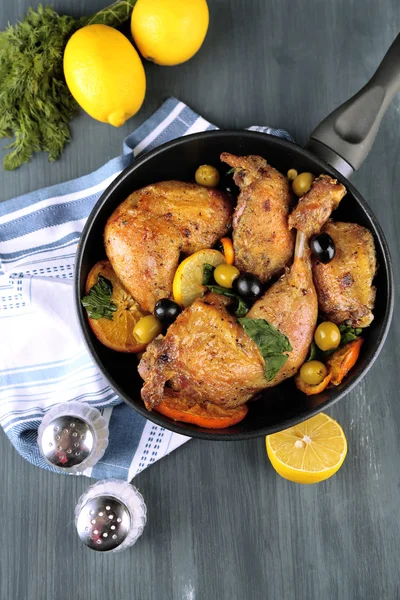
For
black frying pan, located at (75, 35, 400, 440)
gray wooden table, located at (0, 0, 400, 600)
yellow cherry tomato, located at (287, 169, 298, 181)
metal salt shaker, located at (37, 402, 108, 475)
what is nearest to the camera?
black frying pan, located at (75, 35, 400, 440)

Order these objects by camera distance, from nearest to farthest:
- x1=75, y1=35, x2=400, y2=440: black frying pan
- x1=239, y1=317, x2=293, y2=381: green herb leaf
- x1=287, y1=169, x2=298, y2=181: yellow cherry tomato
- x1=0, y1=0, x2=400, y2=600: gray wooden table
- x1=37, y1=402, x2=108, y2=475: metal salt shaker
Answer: x1=239, y1=317, x2=293, y2=381: green herb leaf, x1=75, y1=35, x2=400, y2=440: black frying pan, x1=287, y1=169, x2=298, y2=181: yellow cherry tomato, x1=37, y1=402, x2=108, y2=475: metal salt shaker, x1=0, y1=0, x2=400, y2=600: gray wooden table

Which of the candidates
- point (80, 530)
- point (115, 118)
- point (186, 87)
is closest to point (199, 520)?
point (80, 530)

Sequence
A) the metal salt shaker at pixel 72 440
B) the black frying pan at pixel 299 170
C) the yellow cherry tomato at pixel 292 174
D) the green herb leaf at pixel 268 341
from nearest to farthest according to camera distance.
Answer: the green herb leaf at pixel 268 341 < the black frying pan at pixel 299 170 < the yellow cherry tomato at pixel 292 174 < the metal salt shaker at pixel 72 440

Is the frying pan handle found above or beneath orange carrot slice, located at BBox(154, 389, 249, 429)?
above

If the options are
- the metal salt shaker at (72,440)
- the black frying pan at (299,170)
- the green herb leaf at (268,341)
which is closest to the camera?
the green herb leaf at (268,341)

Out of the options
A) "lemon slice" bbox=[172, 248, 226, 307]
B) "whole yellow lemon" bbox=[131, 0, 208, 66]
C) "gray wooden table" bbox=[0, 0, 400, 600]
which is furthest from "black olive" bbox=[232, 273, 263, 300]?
"whole yellow lemon" bbox=[131, 0, 208, 66]

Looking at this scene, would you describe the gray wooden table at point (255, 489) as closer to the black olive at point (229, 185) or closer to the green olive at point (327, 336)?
the black olive at point (229, 185)

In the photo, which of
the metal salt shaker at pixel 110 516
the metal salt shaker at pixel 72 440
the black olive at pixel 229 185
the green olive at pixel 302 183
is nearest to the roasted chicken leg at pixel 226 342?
the green olive at pixel 302 183

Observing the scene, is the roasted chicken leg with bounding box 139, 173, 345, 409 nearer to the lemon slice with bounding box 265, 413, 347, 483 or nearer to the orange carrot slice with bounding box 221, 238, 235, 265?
the orange carrot slice with bounding box 221, 238, 235, 265
